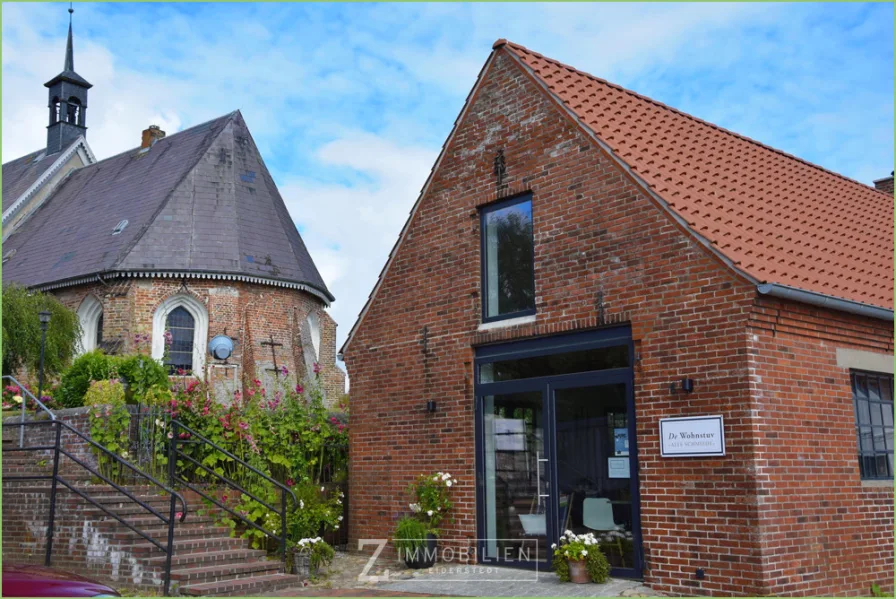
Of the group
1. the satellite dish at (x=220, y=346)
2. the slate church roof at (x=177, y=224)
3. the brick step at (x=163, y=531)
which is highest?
the slate church roof at (x=177, y=224)

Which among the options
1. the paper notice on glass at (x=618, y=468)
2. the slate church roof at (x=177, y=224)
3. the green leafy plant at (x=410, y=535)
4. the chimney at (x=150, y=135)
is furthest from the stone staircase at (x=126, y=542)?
the chimney at (x=150, y=135)

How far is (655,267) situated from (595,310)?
92cm

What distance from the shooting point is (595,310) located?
972cm

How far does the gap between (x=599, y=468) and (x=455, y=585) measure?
2.11 meters

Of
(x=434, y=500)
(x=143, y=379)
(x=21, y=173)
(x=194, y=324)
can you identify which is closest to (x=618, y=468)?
(x=434, y=500)

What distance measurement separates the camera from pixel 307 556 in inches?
412

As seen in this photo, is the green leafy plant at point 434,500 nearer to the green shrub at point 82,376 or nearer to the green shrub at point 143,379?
the green shrub at point 143,379

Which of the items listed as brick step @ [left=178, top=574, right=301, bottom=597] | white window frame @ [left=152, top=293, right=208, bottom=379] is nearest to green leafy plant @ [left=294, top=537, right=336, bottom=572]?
brick step @ [left=178, top=574, right=301, bottom=597]

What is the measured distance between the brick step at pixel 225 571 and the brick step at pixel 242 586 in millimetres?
121

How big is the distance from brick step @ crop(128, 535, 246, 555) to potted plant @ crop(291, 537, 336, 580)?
724 mm

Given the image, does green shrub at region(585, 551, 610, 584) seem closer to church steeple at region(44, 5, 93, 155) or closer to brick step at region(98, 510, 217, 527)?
brick step at region(98, 510, 217, 527)

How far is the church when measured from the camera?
26500 millimetres

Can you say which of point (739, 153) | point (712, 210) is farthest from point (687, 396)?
point (739, 153)

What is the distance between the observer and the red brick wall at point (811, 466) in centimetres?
813
